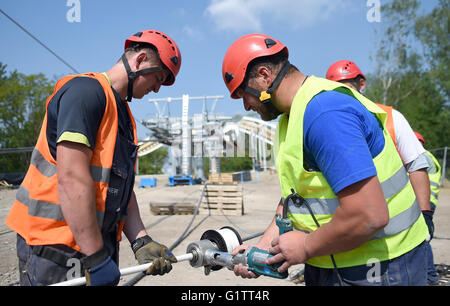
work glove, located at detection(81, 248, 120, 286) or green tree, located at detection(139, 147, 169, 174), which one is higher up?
green tree, located at detection(139, 147, 169, 174)

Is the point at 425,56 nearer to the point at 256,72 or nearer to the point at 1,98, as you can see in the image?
the point at 256,72

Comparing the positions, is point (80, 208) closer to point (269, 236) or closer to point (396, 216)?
point (269, 236)

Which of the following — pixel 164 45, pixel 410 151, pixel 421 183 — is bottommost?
pixel 421 183

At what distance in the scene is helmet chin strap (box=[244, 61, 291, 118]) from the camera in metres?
1.72

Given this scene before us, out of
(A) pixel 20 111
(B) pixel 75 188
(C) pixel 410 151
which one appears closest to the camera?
(B) pixel 75 188

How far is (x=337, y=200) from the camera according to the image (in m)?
1.52

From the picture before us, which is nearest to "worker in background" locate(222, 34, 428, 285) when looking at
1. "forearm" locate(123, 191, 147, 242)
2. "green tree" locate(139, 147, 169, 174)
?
"forearm" locate(123, 191, 147, 242)

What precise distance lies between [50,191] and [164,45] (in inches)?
48.5

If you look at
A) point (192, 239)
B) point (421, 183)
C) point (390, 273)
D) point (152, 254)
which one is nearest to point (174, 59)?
point (152, 254)

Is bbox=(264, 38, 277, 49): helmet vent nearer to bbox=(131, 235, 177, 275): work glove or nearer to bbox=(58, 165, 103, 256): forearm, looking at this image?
bbox=(58, 165, 103, 256): forearm

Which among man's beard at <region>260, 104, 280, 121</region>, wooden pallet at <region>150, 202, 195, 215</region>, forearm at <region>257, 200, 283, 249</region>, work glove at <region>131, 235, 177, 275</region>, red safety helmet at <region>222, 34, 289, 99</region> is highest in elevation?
red safety helmet at <region>222, 34, 289, 99</region>

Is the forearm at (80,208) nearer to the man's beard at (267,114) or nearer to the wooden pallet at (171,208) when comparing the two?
the man's beard at (267,114)

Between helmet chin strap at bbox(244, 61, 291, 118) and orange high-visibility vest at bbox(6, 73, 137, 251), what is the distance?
855 millimetres
